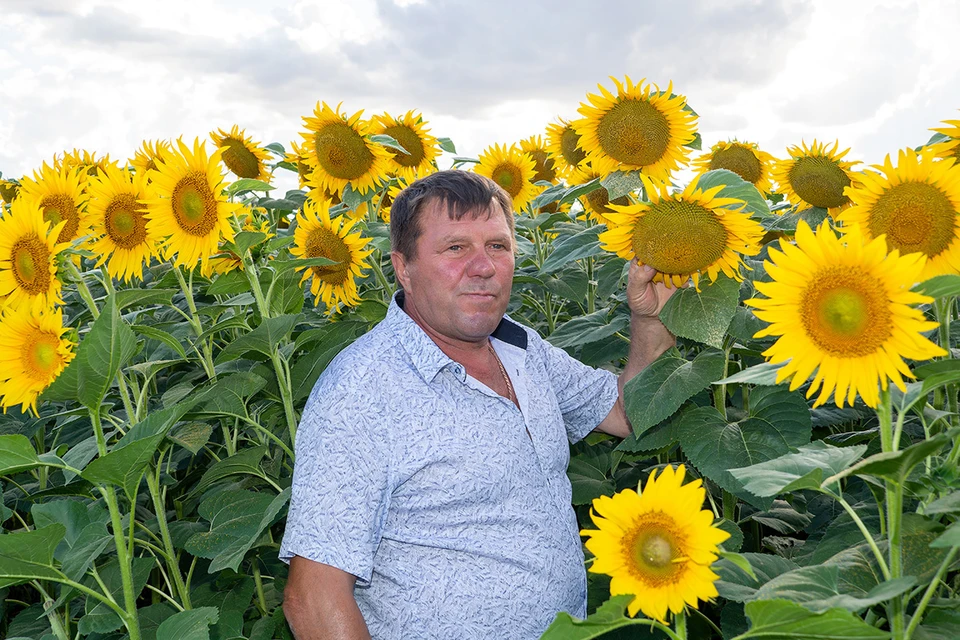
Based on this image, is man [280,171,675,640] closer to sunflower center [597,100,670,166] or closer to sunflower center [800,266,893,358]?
sunflower center [597,100,670,166]

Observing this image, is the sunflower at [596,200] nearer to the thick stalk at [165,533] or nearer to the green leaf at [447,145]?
the green leaf at [447,145]

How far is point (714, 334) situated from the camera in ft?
7.59

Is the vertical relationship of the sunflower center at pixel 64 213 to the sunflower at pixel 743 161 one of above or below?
below

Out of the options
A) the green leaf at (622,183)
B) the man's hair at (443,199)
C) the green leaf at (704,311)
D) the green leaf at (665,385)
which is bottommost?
the green leaf at (665,385)

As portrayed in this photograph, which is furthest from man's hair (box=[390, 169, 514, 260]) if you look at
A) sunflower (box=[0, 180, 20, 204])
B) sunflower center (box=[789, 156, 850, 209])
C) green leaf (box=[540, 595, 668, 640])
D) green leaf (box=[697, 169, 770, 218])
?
sunflower (box=[0, 180, 20, 204])

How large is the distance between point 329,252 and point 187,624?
1649 mm

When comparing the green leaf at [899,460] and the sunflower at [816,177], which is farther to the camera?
the sunflower at [816,177]

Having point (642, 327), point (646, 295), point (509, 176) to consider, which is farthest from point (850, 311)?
point (509, 176)

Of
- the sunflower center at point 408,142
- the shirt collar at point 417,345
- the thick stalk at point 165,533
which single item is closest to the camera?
the shirt collar at point 417,345

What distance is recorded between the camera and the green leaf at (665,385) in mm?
2410

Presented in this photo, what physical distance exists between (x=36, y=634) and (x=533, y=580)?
1.83 meters

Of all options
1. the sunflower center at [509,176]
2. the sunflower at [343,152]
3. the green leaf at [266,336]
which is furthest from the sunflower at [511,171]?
the green leaf at [266,336]

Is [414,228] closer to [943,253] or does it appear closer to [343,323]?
[343,323]

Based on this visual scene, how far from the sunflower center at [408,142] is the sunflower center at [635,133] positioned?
1342 millimetres
